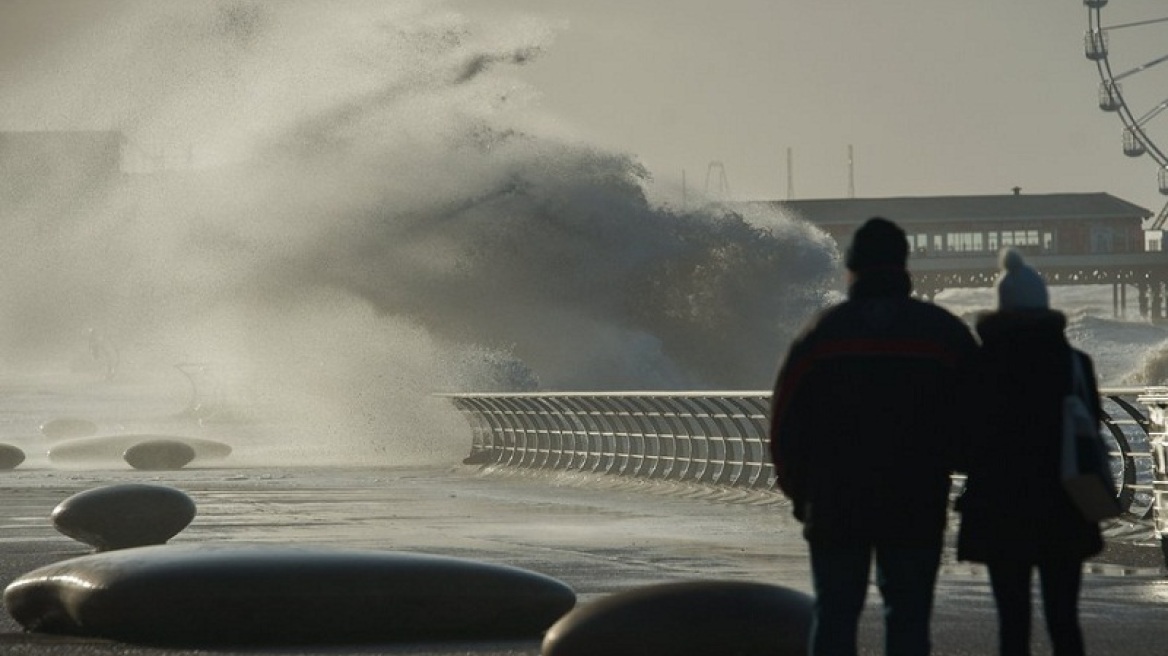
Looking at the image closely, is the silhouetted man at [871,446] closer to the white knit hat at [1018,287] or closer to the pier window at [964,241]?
the white knit hat at [1018,287]

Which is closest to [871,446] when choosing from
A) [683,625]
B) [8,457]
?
[683,625]

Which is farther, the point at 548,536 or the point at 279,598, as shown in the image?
the point at 548,536

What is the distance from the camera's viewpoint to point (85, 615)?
35.7 ft

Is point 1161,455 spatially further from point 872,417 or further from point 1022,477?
point 872,417

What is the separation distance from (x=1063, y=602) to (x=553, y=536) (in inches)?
482

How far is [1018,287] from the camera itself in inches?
283

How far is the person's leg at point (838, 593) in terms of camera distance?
714cm

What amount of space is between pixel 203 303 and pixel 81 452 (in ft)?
23.6

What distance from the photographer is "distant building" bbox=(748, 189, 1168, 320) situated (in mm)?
163625

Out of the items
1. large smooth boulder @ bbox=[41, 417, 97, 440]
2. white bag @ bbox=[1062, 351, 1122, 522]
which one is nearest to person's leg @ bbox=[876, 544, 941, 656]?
white bag @ bbox=[1062, 351, 1122, 522]

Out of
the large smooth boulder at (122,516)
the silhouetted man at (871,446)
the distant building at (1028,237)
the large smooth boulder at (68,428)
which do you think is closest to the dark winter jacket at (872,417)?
the silhouetted man at (871,446)

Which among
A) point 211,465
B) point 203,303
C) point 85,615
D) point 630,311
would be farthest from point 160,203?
point 85,615

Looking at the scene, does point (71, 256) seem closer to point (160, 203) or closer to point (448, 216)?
point (160, 203)

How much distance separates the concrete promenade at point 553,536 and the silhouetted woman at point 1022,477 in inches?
118
